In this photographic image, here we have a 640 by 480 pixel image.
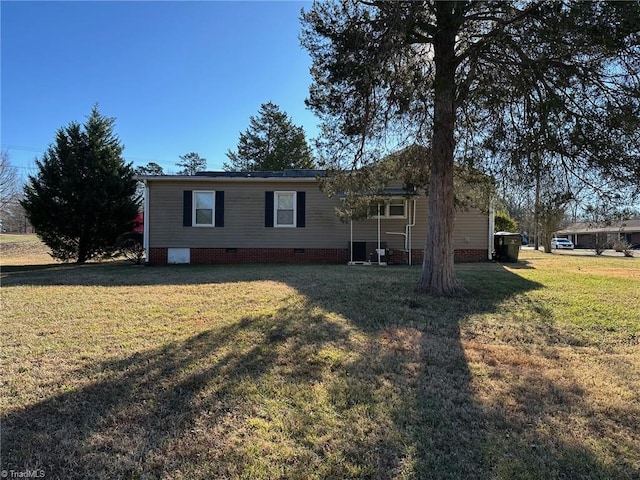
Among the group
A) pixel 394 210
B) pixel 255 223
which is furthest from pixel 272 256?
pixel 394 210

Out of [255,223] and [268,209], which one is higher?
[268,209]

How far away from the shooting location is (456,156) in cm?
769

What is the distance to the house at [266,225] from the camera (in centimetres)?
1310

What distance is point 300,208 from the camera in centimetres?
1317

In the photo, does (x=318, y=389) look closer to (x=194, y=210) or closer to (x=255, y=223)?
(x=255, y=223)

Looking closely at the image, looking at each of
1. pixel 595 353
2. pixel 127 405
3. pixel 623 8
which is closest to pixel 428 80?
pixel 623 8

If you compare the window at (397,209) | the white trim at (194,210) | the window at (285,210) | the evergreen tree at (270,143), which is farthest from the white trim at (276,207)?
the evergreen tree at (270,143)

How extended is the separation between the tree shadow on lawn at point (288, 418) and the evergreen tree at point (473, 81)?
3.31 meters

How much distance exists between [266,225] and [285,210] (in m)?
0.82

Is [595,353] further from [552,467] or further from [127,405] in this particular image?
[127,405]

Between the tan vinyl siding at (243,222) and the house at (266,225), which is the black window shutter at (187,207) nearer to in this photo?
the house at (266,225)

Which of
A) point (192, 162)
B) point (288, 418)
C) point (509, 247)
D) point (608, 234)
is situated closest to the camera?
point (288, 418)

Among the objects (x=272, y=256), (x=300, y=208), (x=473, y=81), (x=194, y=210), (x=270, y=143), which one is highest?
(x=270, y=143)

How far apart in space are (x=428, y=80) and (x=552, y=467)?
5.51 metres
